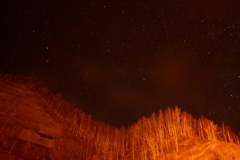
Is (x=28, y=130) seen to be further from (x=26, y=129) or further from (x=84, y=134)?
(x=84, y=134)

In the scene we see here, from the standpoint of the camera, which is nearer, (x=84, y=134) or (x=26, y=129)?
(x=26, y=129)

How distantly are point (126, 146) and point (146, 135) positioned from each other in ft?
6.72

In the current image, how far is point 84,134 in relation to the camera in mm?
17172

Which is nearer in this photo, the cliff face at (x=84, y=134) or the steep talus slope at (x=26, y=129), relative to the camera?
the steep talus slope at (x=26, y=129)

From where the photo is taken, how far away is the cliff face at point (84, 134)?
13.0 metres

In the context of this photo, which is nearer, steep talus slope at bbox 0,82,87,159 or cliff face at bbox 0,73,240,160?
steep talus slope at bbox 0,82,87,159

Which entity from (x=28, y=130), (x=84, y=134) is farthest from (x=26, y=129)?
(x=84, y=134)

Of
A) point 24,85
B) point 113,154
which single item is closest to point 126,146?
point 113,154

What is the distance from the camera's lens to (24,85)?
17.7 metres

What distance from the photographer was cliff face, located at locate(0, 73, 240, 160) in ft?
42.5

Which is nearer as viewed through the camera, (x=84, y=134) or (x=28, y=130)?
(x=28, y=130)

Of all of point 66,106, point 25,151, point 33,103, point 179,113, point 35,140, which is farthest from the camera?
point 66,106

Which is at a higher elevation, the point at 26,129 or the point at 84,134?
the point at 84,134

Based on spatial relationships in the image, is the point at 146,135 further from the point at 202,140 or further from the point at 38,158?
the point at 38,158
